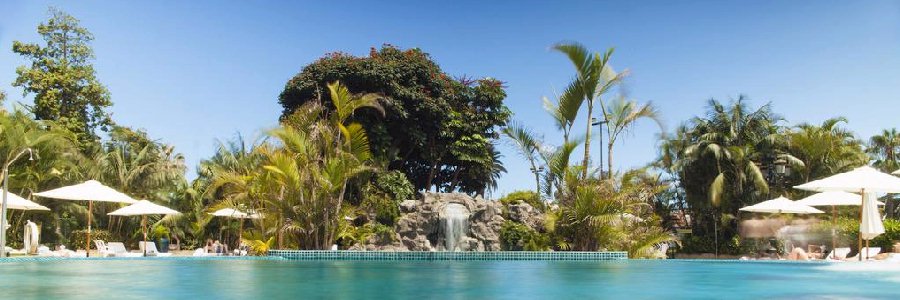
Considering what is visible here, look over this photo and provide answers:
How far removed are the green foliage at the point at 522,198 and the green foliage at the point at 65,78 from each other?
608 inches

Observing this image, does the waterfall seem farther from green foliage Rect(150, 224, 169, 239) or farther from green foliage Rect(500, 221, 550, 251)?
green foliage Rect(150, 224, 169, 239)

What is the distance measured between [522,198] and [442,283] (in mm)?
10809

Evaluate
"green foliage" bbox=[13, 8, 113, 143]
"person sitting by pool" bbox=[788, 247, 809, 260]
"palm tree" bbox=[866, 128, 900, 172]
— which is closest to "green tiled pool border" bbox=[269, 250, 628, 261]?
"person sitting by pool" bbox=[788, 247, 809, 260]

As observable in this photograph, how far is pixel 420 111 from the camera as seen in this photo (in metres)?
22.8

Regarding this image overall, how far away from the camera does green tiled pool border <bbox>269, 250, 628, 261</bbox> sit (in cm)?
1552

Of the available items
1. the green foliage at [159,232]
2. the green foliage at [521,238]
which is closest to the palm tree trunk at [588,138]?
the green foliage at [521,238]

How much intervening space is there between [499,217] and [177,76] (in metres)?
10.2

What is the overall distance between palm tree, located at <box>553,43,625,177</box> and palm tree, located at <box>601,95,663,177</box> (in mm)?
1303

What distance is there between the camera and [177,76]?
2173cm

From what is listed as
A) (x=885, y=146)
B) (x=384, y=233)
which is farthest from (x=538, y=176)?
(x=885, y=146)

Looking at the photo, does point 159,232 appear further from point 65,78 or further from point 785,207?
point 785,207

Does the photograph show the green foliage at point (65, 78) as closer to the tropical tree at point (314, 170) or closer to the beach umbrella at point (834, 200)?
the tropical tree at point (314, 170)

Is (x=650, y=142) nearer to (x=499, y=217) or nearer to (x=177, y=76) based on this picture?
(x=499, y=217)

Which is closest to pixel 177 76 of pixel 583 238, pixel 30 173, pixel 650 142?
pixel 30 173
